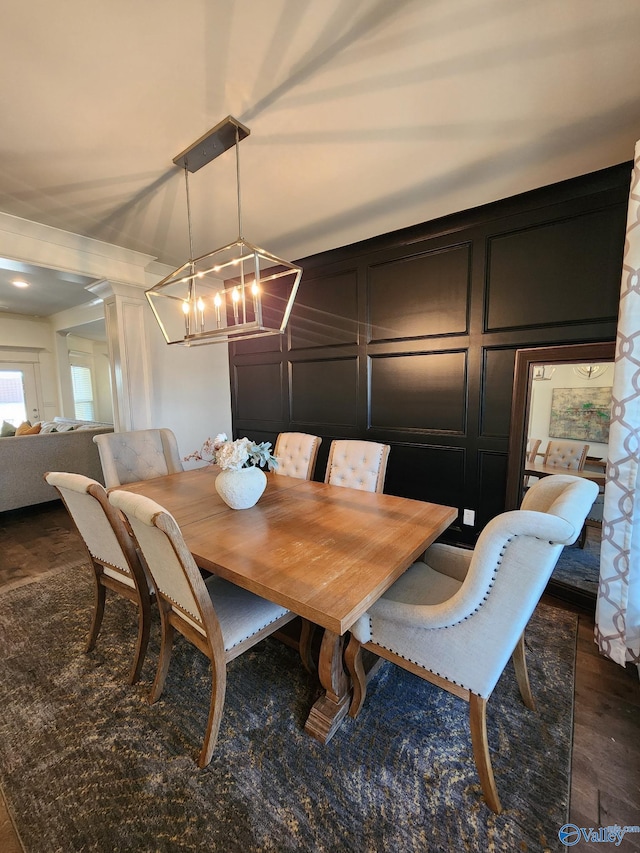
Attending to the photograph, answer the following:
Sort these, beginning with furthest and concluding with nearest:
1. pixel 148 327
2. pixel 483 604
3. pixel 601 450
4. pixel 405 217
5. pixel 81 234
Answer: pixel 148 327 < pixel 81 234 < pixel 405 217 < pixel 601 450 < pixel 483 604

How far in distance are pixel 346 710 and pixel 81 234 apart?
12.4 feet

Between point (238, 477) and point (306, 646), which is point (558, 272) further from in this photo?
point (306, 646)

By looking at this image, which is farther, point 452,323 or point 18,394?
point 18,394

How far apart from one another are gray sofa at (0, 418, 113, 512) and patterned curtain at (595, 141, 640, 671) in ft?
15.7

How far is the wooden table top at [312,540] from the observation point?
1.11m

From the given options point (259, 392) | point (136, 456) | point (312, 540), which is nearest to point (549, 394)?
point (312, 540)

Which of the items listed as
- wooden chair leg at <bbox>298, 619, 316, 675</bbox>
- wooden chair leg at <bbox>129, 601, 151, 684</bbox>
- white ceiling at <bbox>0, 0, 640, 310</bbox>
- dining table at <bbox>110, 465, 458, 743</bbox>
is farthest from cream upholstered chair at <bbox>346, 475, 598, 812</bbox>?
white ceiling at <bbox>0, 0, 640, 310</bbox>

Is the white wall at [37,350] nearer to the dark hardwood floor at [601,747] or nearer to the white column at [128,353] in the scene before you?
the white column at [128,353]

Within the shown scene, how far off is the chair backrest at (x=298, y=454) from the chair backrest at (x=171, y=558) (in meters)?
1.38

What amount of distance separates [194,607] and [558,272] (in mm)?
2725

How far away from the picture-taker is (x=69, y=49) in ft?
4.20

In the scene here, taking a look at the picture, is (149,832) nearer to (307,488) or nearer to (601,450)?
(307,488)

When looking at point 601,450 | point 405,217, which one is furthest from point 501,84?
point 601,450

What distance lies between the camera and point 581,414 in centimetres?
214
